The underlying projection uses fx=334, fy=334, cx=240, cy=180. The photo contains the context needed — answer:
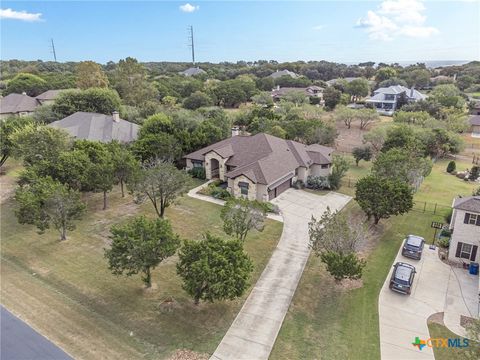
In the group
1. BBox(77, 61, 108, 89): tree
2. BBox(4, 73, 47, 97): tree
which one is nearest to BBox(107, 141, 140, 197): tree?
BBox(77, 61, 108, 89): tree

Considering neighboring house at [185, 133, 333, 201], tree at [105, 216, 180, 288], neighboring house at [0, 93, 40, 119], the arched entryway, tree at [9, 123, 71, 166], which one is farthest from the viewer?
neighboring house at [0, 93, 40, 119]

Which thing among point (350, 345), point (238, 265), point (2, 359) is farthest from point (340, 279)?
point (2, 359)

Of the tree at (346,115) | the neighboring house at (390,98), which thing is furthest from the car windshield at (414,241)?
the neighboring house at (390,98)

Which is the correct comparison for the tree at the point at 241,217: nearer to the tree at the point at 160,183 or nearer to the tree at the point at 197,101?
the tree at the point at 160,183

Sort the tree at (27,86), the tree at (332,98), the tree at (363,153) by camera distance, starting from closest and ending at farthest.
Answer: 1. the tree at (363,153)
2. the tree at (27,86)
3. the tree at (332,98)

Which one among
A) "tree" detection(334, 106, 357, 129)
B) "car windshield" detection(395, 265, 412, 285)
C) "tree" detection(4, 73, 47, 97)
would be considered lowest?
"car windshield" detection(395, 265, 412, 285)

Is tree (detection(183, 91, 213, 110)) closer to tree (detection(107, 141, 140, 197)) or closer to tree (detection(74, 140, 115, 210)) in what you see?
tree (detection(74, 140, 115, 210))

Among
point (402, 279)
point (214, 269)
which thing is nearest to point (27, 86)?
point (214, 269)
